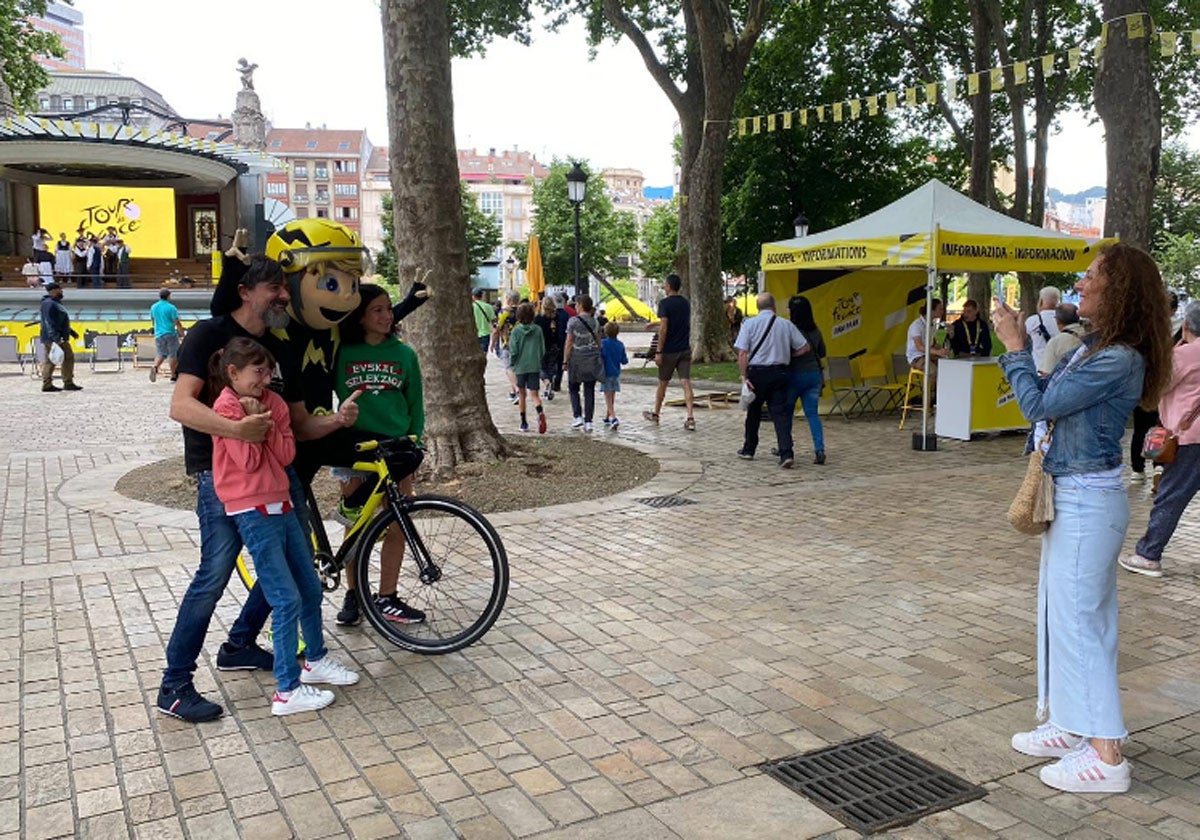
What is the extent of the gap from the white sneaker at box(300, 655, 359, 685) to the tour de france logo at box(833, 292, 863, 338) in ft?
37.7

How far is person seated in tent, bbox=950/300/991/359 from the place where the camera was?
13.1 meters

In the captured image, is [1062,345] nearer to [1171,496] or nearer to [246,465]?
[1171,496]

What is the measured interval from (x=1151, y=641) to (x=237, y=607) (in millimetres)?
4779

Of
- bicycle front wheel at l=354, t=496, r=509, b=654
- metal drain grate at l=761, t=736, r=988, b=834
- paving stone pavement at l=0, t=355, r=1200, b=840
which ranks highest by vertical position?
bicycle front wheel at l=354, t=496, r=509, b=654

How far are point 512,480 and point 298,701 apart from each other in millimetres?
4696

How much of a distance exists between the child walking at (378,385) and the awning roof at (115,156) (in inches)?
1229

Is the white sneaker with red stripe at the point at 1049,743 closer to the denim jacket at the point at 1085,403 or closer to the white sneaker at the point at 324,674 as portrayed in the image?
the denim jacket at the point at 1085,403

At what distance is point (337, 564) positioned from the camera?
15.5ft

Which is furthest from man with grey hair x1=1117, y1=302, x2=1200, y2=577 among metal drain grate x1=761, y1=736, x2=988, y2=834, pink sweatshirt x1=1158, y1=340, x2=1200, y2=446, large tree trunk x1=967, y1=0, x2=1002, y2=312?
large tree trunk x1=967, y1=0, x2=1002, y2=312

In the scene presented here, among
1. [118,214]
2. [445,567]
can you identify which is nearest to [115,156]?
[118,214]

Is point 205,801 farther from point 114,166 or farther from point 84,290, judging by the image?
point 114,166

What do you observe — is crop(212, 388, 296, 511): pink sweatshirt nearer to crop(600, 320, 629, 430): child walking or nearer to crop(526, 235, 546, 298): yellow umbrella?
crop(600, 320, 629, 430): child walking

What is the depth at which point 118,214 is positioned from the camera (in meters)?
37.0

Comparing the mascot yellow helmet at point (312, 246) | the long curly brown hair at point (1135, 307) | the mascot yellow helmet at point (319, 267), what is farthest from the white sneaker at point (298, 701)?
the long curly brown hair at point (1135, 307)
